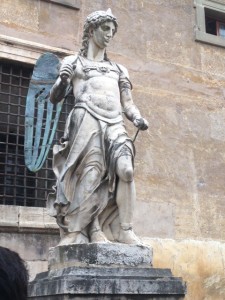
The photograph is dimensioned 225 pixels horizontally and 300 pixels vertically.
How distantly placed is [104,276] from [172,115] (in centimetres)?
527

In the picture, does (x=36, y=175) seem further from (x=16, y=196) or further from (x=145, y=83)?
(x=145, y=83)

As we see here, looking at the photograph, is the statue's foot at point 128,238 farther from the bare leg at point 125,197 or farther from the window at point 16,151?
the window at point 16,151

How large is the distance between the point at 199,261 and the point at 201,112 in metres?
2.71

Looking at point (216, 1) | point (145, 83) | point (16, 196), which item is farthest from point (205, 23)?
point (16, 196)

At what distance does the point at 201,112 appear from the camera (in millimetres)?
9008

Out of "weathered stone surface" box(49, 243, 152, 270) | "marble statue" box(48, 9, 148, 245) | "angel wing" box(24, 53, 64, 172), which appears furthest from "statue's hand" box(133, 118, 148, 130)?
"angel wing" box(24, 53, 64, 172)

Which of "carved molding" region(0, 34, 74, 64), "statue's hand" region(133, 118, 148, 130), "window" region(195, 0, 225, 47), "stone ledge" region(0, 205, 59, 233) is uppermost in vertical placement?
"window" region(195, 0, 225, 47)

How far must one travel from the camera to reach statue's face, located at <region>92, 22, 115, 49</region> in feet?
15.4

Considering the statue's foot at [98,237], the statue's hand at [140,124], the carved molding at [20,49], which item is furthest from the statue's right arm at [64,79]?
the carved molding at [20,49]

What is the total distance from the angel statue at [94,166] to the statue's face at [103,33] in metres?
0.05

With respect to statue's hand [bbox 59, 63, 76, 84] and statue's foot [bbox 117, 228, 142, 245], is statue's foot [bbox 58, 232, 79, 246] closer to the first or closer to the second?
statue's foot [bbox 117, 228, 142, 245]

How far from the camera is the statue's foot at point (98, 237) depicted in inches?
161

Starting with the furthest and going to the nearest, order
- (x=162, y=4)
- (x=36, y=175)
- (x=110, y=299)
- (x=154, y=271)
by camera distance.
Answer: (x=162, y=4) < (x=36, y=175) < (x=154, y=271) < (x=110, y=299)

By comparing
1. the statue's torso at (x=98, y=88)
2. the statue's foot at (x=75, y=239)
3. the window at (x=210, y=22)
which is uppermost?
the window at (x=210, y=22)
